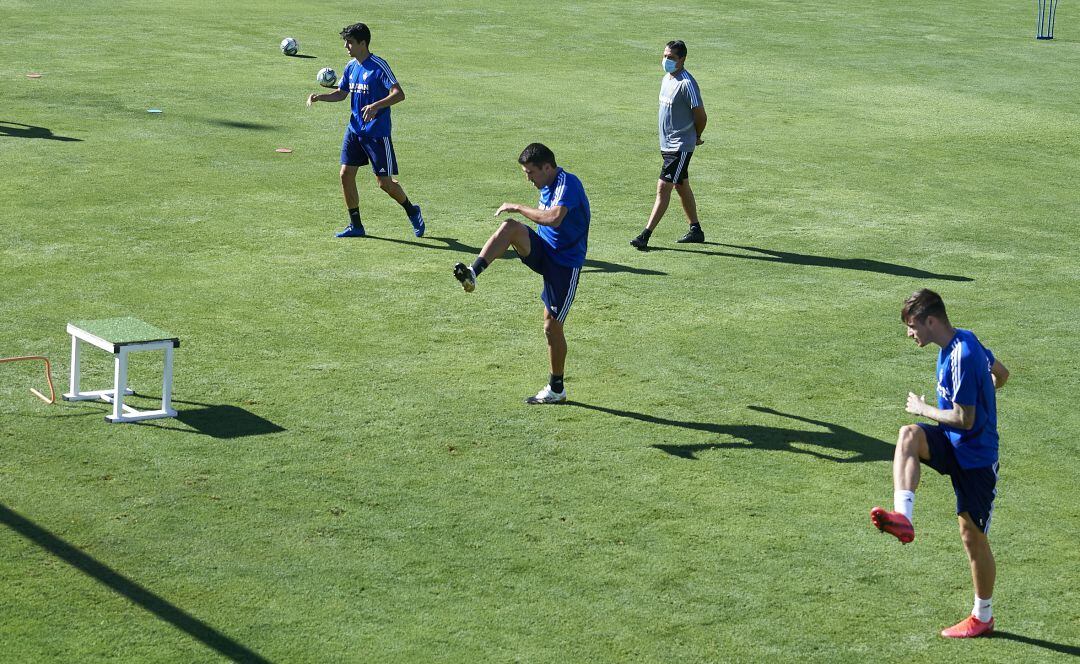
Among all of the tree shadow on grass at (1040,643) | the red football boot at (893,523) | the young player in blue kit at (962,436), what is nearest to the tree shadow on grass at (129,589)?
the red football boot at (893,523)

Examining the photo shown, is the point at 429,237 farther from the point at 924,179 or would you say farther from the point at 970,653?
the point at 970,653

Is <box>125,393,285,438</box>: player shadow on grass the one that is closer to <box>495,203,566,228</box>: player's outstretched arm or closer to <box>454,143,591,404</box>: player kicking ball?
<box>454,143,591,404</box>: player kicking ball

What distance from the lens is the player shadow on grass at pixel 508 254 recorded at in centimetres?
1473

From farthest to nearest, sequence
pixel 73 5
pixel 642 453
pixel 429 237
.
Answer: pixel 73 5 < pixel 429 237 < pixel 642 453

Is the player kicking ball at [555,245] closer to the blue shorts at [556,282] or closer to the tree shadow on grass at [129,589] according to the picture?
the blue shorts at [556,282]

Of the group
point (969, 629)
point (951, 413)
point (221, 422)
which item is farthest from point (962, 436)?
point (221, 422)

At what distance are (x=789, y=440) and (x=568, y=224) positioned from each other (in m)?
2.39

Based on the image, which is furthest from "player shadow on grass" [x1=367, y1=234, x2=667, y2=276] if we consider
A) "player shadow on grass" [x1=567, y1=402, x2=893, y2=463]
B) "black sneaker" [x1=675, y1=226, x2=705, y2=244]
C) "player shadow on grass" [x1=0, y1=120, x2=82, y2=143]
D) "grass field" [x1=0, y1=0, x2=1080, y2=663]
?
"player shadow on grass" [x1=0, y1=120, x2=82, y2=143]

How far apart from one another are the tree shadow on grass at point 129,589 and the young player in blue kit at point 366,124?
7713 millimetres

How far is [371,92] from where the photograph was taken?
1543 centimetres

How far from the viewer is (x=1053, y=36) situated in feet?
116

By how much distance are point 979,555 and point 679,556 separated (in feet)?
5.88

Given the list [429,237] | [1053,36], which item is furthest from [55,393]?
[1053,36]

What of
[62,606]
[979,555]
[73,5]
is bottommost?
[62,606]
